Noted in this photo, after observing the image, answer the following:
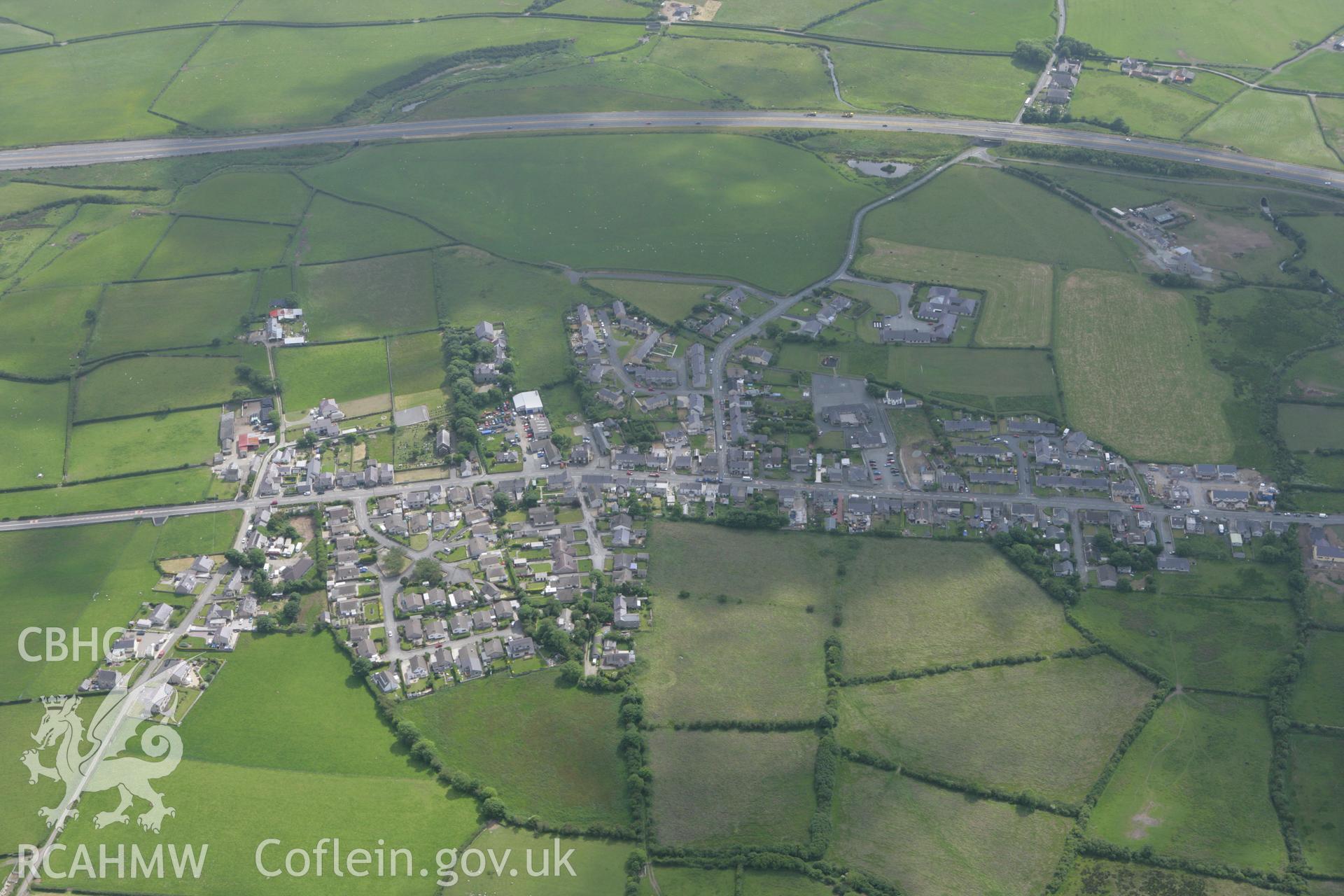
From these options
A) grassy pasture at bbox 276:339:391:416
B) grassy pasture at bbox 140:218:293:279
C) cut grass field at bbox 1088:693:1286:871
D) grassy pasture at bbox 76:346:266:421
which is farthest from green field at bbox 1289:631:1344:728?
grassy pasture at bbox 140:218:293:279

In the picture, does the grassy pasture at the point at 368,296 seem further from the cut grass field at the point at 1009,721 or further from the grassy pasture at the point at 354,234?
the cut grass field at the point at 1009,721

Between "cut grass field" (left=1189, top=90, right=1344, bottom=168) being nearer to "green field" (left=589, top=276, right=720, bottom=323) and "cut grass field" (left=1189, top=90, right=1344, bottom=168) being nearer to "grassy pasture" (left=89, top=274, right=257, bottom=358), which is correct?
"green field" (left=589, top=276, right=720, bottom=323)

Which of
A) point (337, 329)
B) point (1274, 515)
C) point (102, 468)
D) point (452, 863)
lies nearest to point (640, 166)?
point (337, 329)

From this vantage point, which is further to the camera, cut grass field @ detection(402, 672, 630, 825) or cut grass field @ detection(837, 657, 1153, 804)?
cut grass field @ detection(837, 657, 1153, 804)

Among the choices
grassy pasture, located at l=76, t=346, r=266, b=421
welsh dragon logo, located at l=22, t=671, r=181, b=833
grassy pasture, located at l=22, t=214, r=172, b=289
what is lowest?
welsh dragon logo, located at l=22, t=671, r=181, b=833

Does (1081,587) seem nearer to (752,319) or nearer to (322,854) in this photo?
(752,319)
